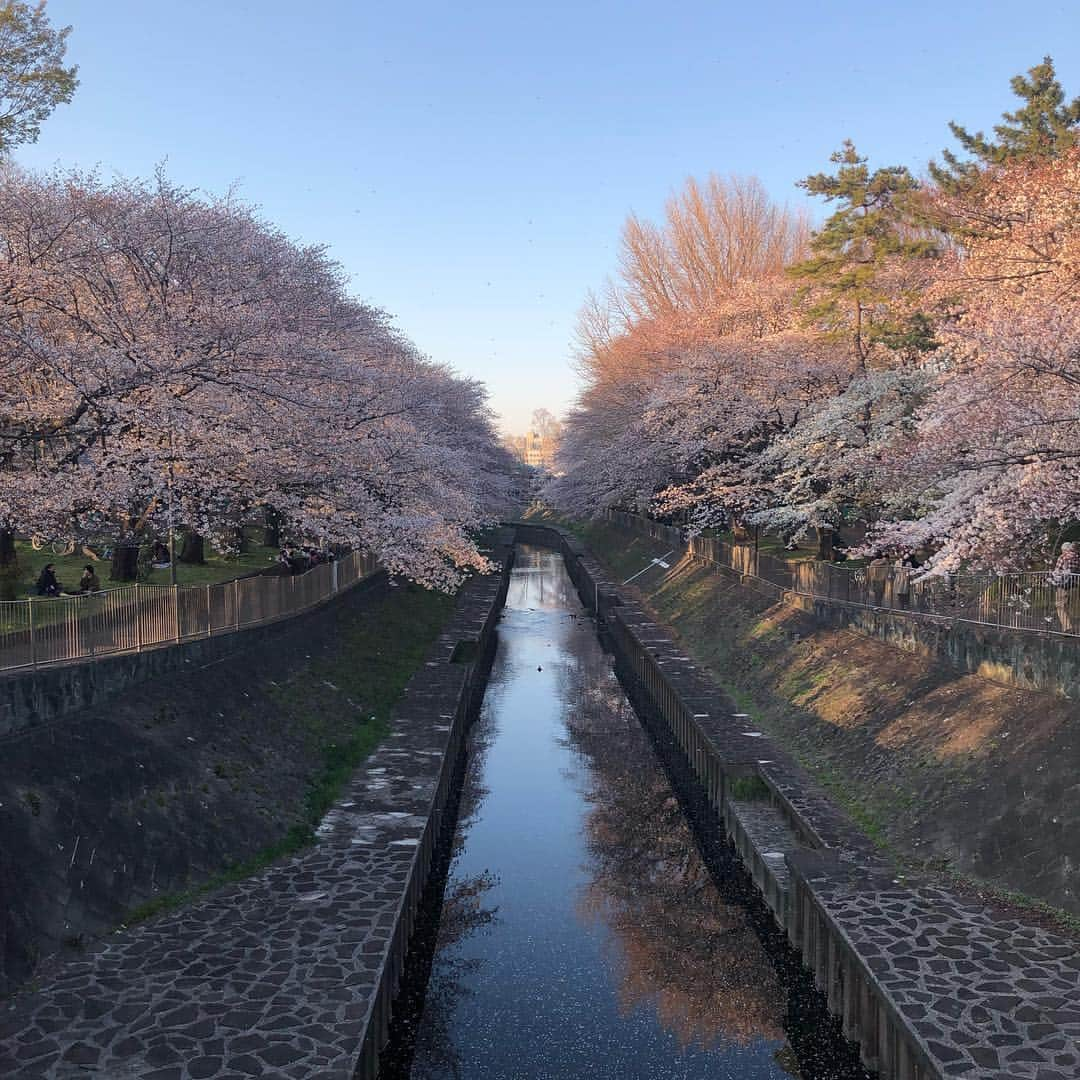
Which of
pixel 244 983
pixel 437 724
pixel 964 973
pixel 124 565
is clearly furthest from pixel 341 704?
pixel 964 973

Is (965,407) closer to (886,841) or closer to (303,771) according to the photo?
(886,841)

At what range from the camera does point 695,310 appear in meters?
53.3

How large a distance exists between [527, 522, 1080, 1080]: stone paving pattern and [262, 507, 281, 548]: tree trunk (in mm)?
18654

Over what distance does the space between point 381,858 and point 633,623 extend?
2841 centimetres

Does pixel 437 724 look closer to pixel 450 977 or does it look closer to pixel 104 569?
pixel 450 977

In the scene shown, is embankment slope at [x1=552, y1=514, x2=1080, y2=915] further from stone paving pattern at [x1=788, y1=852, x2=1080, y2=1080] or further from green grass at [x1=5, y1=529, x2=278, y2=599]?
green grass at [x1=5, y1=529, x2=278, y2=599]

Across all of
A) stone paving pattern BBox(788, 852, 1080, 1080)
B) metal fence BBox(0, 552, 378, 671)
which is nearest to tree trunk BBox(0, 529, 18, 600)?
metal fence BBox(0, 552, 378, 671)

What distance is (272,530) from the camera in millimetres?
39594

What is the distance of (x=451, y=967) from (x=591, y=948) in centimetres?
244

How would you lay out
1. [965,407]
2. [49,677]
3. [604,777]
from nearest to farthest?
[49,677] < [965,407] < [604,777]

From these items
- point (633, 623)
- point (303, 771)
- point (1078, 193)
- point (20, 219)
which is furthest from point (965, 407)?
point (633, 623)

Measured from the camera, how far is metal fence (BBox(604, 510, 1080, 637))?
1845cm

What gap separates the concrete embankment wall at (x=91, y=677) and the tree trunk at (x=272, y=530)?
8.20 meters

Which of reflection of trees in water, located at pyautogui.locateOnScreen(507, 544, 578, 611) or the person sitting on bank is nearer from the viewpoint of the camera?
the person sitting on bank
